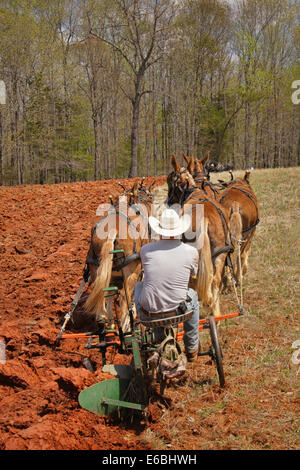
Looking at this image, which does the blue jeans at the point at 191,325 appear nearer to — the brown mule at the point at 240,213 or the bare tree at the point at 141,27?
the brown mule at the point at 240,213

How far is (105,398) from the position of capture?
3.73 meters

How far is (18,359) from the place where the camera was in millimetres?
4910

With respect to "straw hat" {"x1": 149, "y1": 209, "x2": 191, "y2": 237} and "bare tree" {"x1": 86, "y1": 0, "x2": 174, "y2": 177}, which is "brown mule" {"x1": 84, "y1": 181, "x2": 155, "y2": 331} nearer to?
"straw hat" {"x1": 149, "y1": 209, "x2": 191, "y2": 237}

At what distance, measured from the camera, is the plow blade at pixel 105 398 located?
11.8 feet

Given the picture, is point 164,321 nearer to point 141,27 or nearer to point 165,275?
point 165,275

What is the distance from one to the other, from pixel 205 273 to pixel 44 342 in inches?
93.9

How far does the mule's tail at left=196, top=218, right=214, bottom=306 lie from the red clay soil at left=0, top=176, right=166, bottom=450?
166cm

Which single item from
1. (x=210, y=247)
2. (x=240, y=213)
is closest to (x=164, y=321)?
(x=210, y=247)

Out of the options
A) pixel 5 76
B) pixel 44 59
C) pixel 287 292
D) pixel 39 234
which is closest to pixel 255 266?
pixel 287 292

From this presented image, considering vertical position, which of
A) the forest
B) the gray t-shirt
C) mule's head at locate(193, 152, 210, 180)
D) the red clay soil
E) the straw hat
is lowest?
the red clay soil

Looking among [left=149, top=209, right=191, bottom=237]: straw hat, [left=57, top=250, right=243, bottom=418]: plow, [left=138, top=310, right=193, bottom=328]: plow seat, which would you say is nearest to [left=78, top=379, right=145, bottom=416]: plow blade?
[left=57, top=250, right=243, bottom=418]: plow

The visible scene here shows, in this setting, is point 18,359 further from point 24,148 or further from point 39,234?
point 24,148

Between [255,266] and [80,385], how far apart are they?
626 cm

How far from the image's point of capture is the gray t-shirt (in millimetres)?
3896
